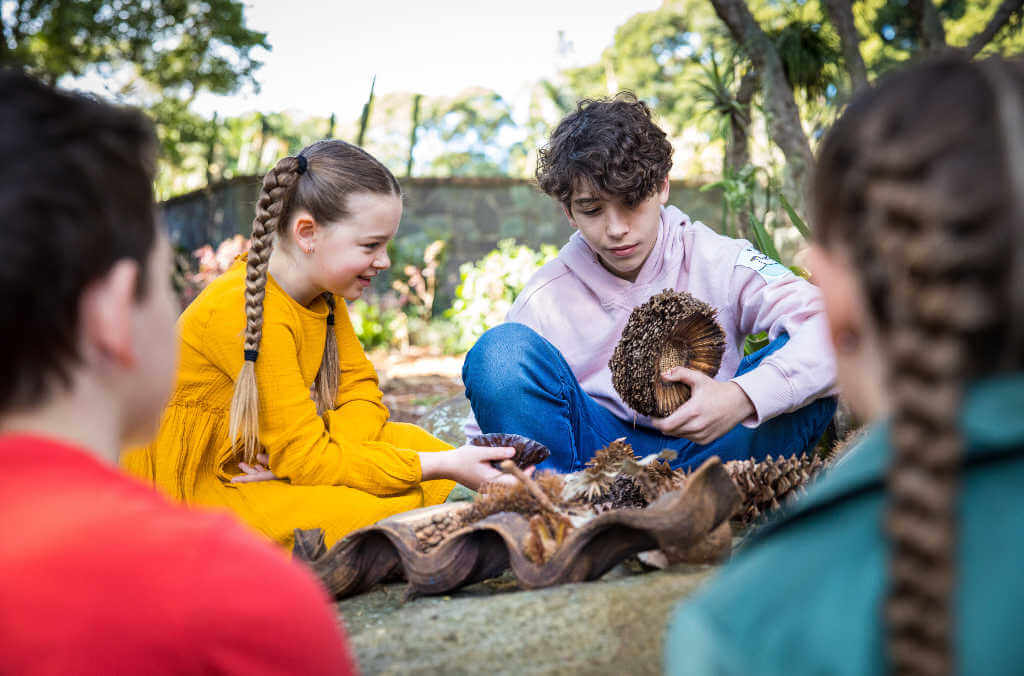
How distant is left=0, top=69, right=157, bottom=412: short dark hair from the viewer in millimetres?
967

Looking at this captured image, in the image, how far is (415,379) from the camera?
708 centimetres

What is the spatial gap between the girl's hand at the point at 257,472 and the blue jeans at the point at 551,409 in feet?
2.32

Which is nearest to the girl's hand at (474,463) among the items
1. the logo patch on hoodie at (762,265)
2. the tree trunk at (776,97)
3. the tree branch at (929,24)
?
the logo patch on hoodie at (762,265)

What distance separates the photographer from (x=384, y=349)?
28.4ft

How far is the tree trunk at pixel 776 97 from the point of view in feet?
18.2

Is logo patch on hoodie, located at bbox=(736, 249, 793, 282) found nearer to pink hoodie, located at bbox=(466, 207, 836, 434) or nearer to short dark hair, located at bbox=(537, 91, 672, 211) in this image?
pink hoodie, located at bbox=(466, 207, 836, 434)

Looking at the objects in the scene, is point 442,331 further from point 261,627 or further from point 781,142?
point 261,627

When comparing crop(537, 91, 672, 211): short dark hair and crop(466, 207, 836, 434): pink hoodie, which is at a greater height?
crop(537, 91, 672, 211): short dark hair

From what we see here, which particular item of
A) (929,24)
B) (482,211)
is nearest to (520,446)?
(929,24)

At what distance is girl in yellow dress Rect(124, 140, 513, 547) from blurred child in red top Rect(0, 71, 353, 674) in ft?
4.74

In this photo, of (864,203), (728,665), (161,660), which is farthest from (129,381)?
(864,203)

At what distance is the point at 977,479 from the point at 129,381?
1.02 meters

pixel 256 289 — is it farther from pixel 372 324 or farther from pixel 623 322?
pixel 372 324

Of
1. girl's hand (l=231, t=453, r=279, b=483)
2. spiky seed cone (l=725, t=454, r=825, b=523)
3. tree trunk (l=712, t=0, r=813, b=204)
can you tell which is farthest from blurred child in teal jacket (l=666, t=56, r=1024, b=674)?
tree trunk (l=712, t=0, r=813, b=204)
